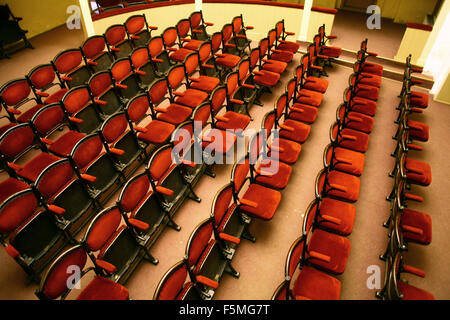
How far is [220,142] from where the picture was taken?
3.51 metres

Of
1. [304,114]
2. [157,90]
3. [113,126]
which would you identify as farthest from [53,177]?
[304,114]

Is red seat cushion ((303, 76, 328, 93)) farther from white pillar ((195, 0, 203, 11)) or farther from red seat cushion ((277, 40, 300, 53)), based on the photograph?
white pillar ((195, 0, 203, 11))

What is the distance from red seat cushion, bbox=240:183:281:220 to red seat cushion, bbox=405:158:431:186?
1.42 meters

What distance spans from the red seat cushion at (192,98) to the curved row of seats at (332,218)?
179cm

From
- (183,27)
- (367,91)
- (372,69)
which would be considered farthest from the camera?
(183,27)

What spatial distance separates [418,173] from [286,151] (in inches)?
51.9

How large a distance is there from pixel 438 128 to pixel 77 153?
4.78 metres

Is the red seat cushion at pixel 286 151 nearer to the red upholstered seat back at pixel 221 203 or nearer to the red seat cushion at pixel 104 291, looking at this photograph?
the red upholstered seat back at pixel 221 203

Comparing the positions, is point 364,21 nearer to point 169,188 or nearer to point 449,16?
point 449,16

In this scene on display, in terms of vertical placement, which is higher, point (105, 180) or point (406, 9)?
point (406, 9)

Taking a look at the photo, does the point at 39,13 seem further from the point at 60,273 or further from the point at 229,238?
the point at 229,238

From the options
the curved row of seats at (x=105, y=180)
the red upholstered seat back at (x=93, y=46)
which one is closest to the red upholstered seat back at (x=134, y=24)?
the red upholstered seat back at (x=93, y=46)

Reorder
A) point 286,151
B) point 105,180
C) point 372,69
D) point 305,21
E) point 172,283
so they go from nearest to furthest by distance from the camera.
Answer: point 172,283
point 105,180
point 286,151
point 372,69
point 305,21

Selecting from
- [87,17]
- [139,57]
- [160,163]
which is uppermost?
[87,17]
